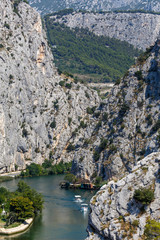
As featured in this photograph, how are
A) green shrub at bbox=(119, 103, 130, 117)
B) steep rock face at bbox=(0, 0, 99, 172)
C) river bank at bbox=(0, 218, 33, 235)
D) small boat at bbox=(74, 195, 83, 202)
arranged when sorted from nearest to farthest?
river bank at bbox=(0, 218, 33, 235)
small boat at bbox=(74, 195, 83, 202)
green shrub at bbox=(119, 103, 130, 117)
steep rock face at bbox=(0, 0, 99, 172)

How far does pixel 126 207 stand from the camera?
43594 millimetres

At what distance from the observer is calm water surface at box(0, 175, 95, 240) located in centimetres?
7019

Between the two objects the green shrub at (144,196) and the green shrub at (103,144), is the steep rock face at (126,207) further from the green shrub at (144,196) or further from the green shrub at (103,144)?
the green shrub at (103,144)

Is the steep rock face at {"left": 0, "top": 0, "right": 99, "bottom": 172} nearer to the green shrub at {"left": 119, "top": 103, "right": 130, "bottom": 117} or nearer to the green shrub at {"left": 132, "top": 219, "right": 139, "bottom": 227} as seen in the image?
the green shrub at {"left": 119, "top": 103, "right": 130, "bottom": 117}

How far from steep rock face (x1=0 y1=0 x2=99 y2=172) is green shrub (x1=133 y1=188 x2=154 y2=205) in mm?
103892

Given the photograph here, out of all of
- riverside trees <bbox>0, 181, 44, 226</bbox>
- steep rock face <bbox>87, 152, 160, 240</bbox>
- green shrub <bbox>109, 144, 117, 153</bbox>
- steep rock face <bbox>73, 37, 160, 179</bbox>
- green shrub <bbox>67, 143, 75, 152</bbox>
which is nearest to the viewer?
steep rock face <bbox>87, 152, 160, 240</bbox>

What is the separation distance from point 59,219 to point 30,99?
95560mm

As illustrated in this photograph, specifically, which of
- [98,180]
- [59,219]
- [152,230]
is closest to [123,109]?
[98,180]

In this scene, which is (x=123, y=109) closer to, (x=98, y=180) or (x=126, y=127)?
(x=126, y=127)

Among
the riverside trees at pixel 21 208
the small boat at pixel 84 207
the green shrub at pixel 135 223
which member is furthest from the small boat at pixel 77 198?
the green shrub at pixel 135 223

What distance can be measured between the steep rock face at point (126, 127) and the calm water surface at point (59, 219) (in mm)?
11708

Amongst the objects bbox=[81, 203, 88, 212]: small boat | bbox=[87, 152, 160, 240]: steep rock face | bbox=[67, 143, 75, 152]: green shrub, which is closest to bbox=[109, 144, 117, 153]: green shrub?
bbox=[81, 203, 88, 212]: small boat

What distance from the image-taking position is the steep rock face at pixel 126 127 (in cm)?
11444

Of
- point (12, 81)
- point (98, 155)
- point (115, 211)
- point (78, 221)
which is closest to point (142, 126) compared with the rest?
point (98, 155)
